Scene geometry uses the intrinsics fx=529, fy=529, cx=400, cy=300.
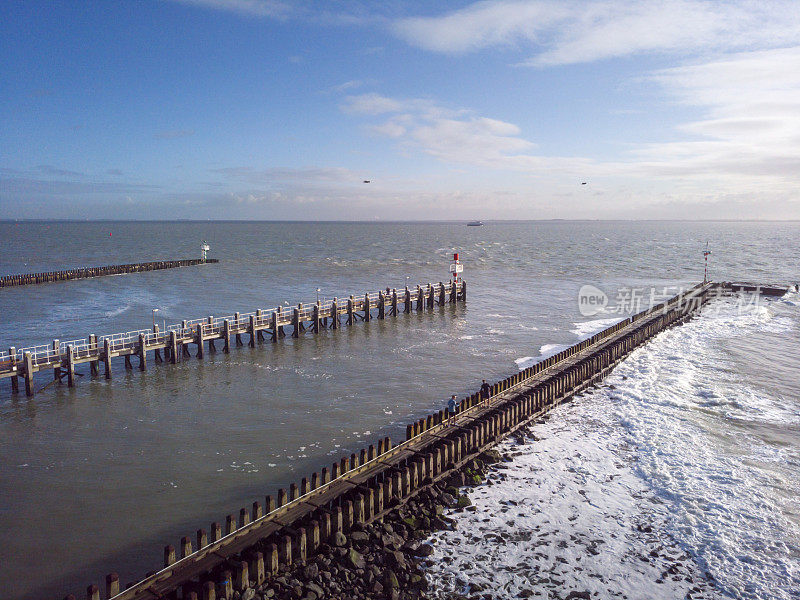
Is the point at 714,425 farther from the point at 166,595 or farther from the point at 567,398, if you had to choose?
the point at 166,595

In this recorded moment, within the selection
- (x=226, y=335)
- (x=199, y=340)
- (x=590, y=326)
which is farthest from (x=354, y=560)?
(x=590, y=326)

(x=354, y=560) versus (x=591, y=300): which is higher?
(x=591, y=300)

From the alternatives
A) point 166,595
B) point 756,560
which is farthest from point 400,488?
point 756,560

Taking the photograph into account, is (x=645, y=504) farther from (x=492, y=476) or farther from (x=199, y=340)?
(x=199, y=340)

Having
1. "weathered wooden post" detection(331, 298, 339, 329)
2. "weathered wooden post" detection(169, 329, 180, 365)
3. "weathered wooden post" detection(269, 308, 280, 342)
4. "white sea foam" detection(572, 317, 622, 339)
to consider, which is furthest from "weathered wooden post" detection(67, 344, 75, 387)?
"white sea foam" detection(572, 317, 622, 339)

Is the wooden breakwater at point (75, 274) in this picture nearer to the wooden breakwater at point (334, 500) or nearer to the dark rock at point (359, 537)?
the wooden breakwater at point (334, 500)

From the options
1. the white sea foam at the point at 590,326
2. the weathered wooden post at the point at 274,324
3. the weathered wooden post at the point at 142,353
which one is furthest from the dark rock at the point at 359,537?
the white sea foam at the point at 590,326
